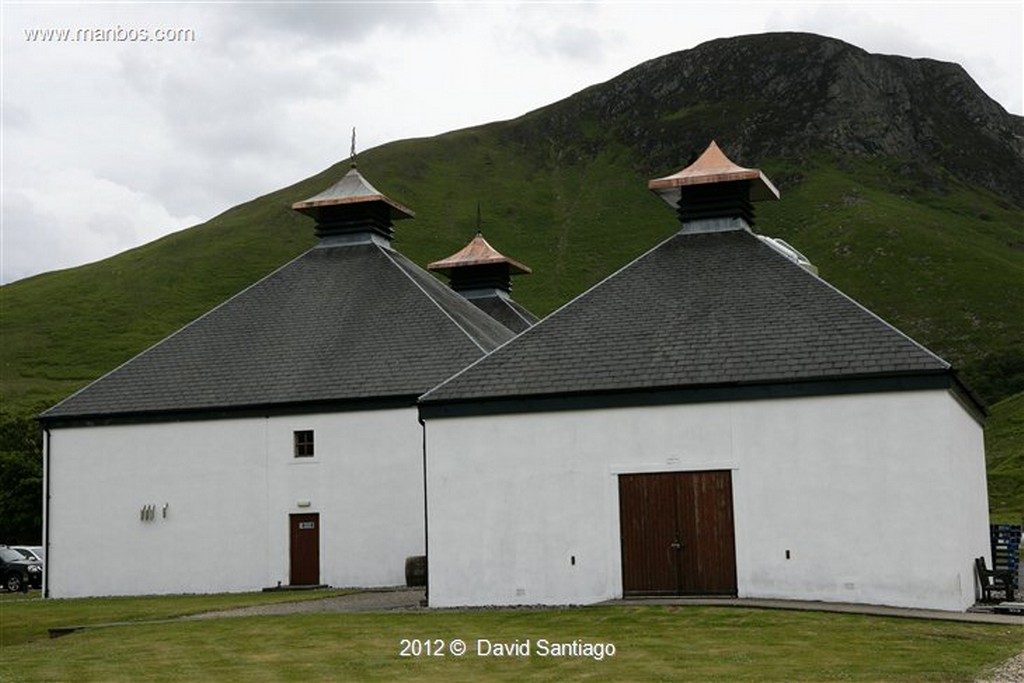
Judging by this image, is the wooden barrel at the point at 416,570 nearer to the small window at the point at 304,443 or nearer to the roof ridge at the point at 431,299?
the small window at the point at 304,443

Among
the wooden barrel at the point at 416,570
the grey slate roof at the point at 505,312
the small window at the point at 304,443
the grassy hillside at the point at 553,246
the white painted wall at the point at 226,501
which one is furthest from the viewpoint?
the grassy hillside at the point at 553,246

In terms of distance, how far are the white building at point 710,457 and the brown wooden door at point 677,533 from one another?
0.03 m

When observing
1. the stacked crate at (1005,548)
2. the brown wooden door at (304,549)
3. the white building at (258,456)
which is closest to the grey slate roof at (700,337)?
the stacked crate at (1005,548)

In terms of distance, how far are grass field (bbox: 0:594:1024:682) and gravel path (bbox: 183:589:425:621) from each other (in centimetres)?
161

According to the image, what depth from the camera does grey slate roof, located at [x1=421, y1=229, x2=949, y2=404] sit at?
76.2ft

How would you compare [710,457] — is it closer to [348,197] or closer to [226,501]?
[226,501]

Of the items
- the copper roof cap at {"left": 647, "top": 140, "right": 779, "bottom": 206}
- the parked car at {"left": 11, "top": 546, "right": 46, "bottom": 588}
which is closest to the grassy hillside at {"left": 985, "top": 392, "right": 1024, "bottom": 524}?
the copper roof cap at {"left": 647, "top": 140, "right": 779, "bottom": 206}

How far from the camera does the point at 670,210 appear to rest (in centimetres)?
15600

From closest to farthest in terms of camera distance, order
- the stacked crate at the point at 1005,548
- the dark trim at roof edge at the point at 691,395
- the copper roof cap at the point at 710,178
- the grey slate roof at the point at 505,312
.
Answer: the dark trim at roof edge at the point at 691,395
the stacked crate at the point at 1005,548
the copper roof cap at the point at 710,178
the grey slate roof at the point at 505,312

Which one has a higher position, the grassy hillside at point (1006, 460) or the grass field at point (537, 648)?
the grassy hillside at point (1006, 460)

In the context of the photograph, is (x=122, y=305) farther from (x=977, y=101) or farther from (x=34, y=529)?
(x=977, y=101)

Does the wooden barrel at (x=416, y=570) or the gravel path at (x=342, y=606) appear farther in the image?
the wooden barrel at (x=416, y=570)

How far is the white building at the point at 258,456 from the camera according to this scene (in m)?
33.0

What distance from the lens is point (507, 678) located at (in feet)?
50.3
